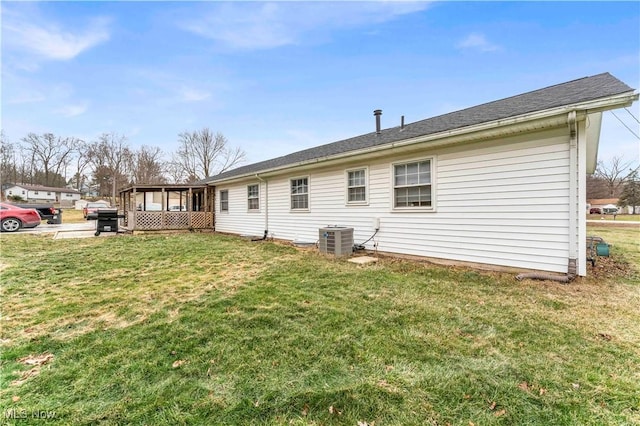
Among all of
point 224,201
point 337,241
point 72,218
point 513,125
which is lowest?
point 337,241

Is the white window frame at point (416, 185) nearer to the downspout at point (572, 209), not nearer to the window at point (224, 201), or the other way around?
the downspout at point (572, 209)

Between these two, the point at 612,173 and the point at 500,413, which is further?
the point at 612,173

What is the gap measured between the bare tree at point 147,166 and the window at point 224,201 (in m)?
27.0

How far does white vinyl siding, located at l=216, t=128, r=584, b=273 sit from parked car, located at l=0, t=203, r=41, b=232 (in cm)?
1546

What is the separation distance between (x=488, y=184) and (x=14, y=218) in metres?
18.8

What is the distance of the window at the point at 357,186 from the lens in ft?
24.8

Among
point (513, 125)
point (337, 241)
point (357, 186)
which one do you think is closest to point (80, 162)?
point (357, 186)

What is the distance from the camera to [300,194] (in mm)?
9625

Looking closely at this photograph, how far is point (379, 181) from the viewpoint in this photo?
23.5ft

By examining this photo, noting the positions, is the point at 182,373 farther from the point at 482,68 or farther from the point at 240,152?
the point at 240,152

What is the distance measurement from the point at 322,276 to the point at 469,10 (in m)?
8.75

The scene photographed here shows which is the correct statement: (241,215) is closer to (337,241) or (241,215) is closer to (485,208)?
(337,241)

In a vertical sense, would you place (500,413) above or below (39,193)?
below

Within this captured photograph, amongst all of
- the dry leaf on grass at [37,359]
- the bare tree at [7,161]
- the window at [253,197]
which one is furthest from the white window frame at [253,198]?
the bare tree at [7,161]
